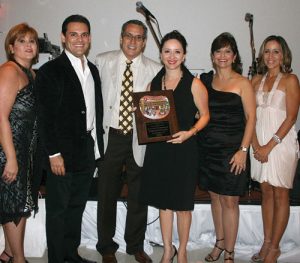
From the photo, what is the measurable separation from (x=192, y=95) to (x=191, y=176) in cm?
56

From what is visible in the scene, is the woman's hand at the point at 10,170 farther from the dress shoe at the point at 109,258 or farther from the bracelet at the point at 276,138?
the bracelet at the point at 276,138

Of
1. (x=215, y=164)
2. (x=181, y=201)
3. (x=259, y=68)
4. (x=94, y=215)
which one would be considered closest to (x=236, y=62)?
(x=259, y=68)

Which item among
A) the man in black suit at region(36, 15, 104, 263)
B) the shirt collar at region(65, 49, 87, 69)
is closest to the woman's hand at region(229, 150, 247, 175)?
the man in black suit at region(36, 15, 104, 263)

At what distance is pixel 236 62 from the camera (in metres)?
2.64

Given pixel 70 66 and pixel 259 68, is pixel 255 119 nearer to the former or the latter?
pixel 259 68

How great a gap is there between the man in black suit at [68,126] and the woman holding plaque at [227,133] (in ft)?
2.72

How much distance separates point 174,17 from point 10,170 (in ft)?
10.3

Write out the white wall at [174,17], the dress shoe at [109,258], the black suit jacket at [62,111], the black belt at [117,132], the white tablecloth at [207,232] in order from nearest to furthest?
the black suit jacket at [62,111]
the black belt at [117,132]
the dress shoe at [109,258]
the white tablecloth at [207,232]
the white wall at [174,17]

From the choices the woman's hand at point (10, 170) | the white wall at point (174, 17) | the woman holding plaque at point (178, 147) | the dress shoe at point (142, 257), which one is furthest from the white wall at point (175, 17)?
the woman's hand at point (10, 170)

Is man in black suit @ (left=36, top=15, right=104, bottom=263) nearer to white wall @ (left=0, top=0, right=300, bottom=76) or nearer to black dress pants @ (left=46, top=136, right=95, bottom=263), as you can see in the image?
black dress pants @ (left=46, top=136, right=95, bottom=263)

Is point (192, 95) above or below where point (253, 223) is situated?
above

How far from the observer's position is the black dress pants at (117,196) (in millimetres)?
2760

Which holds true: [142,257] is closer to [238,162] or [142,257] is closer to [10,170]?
[238,162]

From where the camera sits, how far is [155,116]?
236cm
